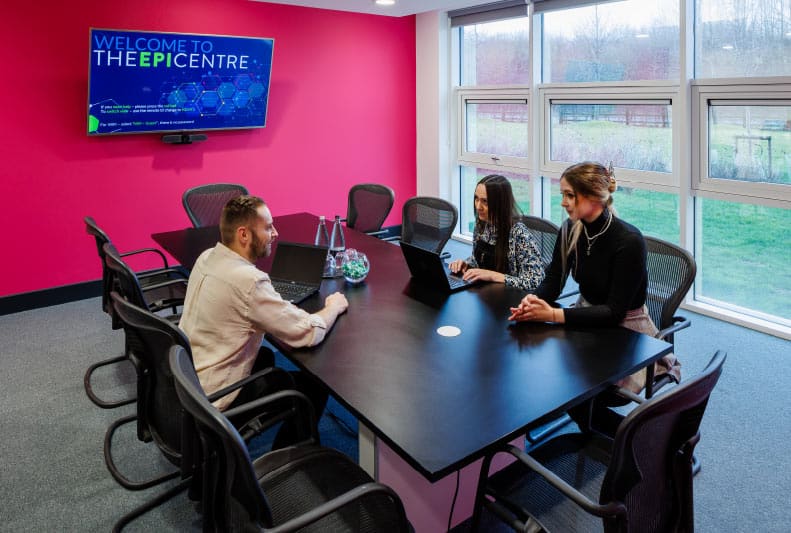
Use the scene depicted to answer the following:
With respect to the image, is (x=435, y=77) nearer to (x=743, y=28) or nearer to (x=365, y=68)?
(x=365, y=68)

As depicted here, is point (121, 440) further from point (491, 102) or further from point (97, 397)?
point (491, 102)

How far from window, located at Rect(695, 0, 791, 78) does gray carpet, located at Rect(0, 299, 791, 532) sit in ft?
5.54

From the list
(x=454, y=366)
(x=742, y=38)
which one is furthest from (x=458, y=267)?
(x=742, y=38)

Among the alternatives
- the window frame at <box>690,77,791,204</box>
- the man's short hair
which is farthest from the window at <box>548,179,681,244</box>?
the man's short hair

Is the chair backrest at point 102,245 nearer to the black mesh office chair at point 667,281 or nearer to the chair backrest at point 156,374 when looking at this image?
the chair backrest at point 156,374

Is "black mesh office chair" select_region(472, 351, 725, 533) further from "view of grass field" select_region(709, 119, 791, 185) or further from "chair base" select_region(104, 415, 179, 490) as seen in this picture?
"view of grass field" select_region(709, 119, 791, 185)

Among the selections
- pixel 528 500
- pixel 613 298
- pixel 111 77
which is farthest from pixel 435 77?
pixel 528 500

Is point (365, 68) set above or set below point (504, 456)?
above

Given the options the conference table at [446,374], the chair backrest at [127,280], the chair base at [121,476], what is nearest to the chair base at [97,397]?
the chair base at [121,476]

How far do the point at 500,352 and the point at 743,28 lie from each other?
3283mm

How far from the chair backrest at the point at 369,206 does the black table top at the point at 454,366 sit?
1.87 m

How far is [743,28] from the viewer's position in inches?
170

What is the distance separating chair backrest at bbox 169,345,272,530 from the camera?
1537 millimetres

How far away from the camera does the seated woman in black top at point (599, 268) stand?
2531mm
